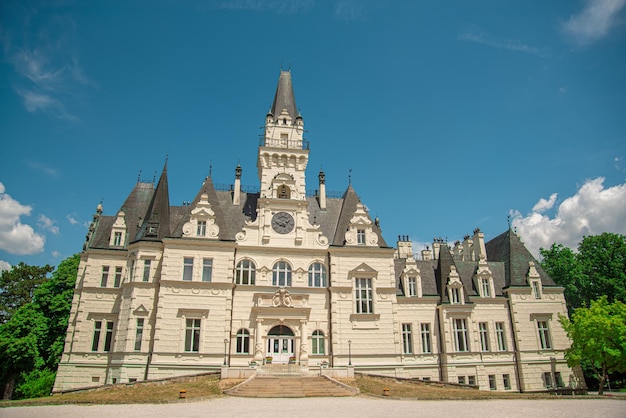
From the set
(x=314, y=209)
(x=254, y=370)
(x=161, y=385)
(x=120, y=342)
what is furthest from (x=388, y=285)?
(x=120, y=342)

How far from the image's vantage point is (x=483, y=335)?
38.2 metres

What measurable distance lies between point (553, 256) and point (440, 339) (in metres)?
26.5

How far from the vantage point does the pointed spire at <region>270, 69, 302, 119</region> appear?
43.4 meters

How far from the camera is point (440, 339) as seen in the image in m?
37.3

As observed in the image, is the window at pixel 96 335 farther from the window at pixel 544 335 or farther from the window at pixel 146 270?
the window at pixel 544 335

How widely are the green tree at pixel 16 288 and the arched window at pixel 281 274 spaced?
1290 inches

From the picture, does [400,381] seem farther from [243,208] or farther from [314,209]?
[243,208]

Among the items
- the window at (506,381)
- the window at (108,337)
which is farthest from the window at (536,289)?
the window at (108,337)

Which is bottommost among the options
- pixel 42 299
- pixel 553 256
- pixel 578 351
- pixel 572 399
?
pixel 572 399

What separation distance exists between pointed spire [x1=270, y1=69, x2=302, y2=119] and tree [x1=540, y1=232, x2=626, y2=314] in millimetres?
37916

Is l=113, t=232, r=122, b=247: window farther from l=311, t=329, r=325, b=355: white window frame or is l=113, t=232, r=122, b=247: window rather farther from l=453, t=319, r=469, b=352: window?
l=453, t=319, r=469, b=352: window

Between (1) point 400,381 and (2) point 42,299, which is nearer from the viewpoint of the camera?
(1) point 400,381

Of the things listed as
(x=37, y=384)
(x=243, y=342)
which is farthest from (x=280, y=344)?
(x=37, y=384)

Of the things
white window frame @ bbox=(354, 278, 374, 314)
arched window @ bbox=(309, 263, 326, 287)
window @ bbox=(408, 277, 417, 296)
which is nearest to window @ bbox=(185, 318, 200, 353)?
arched window @ bbox=(309, 263, 326, 287)
